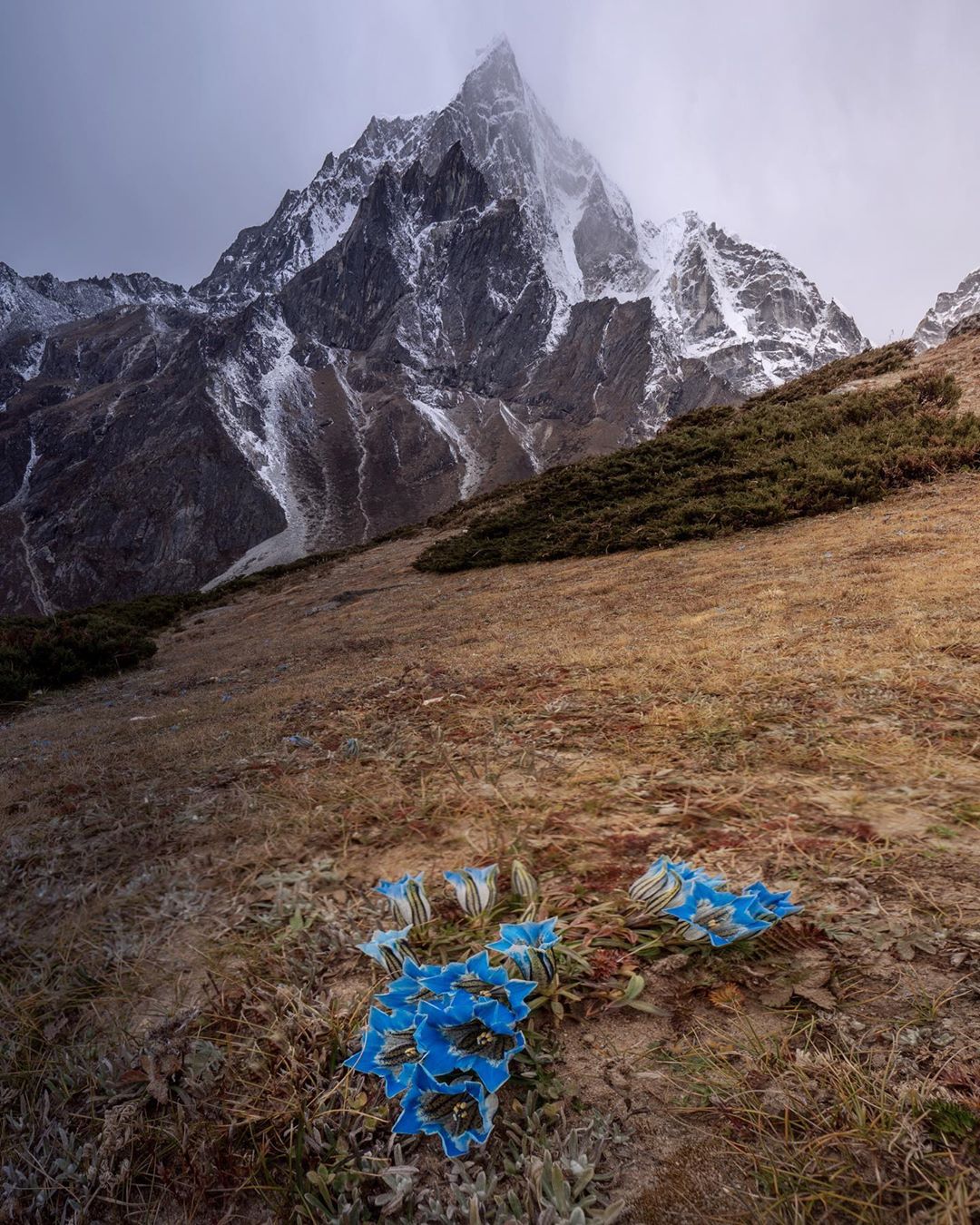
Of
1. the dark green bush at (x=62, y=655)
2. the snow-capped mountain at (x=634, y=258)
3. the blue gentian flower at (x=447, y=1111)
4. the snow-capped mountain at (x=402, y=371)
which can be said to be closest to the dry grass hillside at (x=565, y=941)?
the blue gentian flower at (x=447, y=1111)

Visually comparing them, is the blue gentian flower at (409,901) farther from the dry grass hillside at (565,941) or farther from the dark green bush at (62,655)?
the dark green bush at (62,655)

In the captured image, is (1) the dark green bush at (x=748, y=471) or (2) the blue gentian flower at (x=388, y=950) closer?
(2) the blue gentian flower at (x=388, y=950)

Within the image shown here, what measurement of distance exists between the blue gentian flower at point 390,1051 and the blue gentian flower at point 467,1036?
0.03m

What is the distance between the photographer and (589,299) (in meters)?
173

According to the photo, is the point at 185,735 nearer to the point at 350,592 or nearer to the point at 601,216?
the point at 350,592

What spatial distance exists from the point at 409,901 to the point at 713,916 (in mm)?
824

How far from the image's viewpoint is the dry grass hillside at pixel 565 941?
0.98m

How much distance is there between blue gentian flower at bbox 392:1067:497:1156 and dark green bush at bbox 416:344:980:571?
10183mm

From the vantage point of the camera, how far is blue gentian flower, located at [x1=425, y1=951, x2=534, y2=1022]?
3.91 ft

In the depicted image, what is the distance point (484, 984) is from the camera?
1.27 m

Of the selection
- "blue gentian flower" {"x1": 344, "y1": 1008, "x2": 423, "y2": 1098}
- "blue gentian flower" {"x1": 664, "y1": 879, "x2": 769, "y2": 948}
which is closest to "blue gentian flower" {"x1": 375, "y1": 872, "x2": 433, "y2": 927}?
"blue gentian flower" {"x1": 344, "y1": 1008, "x2": 423, "y2": 1098}

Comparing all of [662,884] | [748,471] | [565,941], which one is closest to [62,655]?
[565,941]

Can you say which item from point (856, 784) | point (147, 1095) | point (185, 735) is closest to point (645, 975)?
point (147, 1095)

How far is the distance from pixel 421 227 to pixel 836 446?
19317 centimetres
